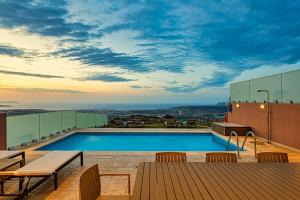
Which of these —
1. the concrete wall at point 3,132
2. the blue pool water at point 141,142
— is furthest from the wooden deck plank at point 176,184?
the blue pool water at point 141,142

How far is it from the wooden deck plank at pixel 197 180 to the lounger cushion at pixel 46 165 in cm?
236

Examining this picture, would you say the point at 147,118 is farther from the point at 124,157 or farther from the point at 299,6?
the point at 299,6

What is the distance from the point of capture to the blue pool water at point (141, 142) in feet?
34.9

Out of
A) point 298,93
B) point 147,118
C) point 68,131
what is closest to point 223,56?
point 147,118

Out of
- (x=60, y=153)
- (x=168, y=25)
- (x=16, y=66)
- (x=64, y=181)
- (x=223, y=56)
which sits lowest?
(x=64, y=181)

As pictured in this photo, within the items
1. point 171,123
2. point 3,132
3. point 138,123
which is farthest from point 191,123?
point 3,132

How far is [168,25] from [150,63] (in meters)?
3.13

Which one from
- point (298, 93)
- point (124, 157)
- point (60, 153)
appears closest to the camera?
point (60, 153)

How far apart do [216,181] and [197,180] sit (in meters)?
0.20

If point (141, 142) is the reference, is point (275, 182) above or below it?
above

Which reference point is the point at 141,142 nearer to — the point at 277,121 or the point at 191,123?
the point at 191,123

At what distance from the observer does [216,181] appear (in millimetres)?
2750

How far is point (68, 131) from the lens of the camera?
12398 mm

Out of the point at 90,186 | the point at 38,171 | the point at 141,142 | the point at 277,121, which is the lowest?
the point at 141,142
